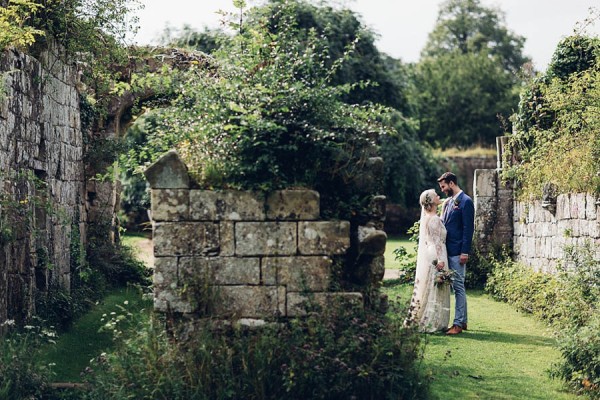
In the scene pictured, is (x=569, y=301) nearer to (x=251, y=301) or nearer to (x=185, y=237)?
(x=251, y=301)

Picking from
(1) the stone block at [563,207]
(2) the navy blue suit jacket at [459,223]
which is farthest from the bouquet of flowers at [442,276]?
(1) the stone block at [563,207]

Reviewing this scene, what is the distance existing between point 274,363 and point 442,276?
410cm

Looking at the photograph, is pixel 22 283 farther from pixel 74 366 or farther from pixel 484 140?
pixel 484 140

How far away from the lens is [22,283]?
923 centimetres

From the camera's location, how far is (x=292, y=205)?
708 centimetres

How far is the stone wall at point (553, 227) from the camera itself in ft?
36.0

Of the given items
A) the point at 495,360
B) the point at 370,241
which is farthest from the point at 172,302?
the point at 495,360

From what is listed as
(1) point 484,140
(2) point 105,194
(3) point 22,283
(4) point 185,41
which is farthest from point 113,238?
(1) point 484,140

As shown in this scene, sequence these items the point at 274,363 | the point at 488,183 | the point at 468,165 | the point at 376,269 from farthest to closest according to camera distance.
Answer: the point at 468,165
the point at 488,183
the point at 376,269
the point at 274,363

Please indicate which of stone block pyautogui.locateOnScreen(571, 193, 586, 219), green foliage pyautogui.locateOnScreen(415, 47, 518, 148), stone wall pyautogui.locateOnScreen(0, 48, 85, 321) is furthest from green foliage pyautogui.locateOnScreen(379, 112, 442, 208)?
stone wall pyautogui.locateOnScreen(0, 48, 85, 321)

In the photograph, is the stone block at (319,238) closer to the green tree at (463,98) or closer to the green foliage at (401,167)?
the green foliage at (401,167)

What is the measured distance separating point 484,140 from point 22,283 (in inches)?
1459

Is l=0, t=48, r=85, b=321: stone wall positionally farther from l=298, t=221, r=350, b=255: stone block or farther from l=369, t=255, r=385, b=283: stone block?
l=369, t=255, r=385, b=283: stone block

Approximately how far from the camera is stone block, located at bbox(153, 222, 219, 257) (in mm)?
7035
